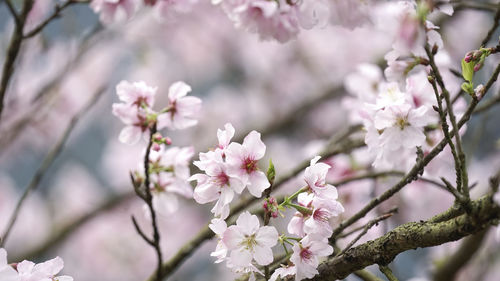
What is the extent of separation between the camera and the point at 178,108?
1.29 metres

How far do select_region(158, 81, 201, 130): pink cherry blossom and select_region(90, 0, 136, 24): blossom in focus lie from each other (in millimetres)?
360

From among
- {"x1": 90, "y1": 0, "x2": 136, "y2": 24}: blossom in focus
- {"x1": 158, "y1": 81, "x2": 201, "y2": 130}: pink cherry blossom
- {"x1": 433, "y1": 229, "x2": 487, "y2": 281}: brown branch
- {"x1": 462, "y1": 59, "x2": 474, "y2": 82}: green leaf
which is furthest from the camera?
{"x1": 433, "y1": 229, "x2": 487, "y2": 281}: brown branch

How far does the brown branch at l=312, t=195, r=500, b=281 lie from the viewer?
815 millimetres

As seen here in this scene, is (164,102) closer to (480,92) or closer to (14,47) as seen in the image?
(14,47)

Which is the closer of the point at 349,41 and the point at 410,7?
the point at 410,7

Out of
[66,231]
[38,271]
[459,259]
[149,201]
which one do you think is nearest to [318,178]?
[149,201]

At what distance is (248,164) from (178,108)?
35cm

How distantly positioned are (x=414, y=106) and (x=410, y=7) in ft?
0.69

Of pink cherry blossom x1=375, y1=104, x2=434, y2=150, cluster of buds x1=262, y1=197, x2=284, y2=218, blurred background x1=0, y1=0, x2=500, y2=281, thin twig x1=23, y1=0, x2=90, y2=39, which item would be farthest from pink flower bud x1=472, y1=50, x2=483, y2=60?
blurred background x1=0, y1=0, x2=500, y2=281

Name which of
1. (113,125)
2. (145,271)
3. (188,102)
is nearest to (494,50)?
(188,102)

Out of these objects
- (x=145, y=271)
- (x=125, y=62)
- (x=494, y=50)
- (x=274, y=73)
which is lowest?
(x=145, y=271)

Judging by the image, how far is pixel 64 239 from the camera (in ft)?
10.7

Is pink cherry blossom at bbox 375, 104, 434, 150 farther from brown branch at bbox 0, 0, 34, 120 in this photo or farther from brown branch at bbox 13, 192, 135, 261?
brown branch at bbox 13, 192, 135, 261

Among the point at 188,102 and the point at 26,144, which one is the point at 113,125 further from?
the point at 188,102
